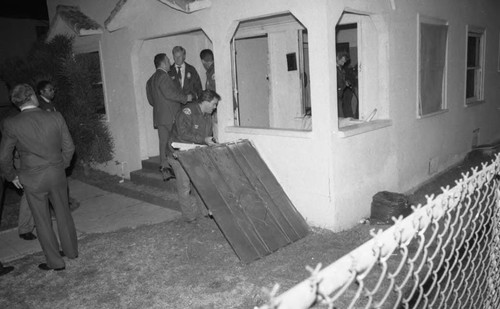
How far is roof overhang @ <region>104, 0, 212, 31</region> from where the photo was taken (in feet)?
20.6

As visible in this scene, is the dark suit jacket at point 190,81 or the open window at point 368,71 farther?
the dark suit jacket at point 190,81

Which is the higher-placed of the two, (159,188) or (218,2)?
(218,2)

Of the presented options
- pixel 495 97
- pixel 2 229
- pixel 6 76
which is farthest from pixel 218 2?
pixel 495 97

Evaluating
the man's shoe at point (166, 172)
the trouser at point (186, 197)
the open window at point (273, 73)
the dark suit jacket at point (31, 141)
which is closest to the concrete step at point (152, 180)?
the man's shoe at point (166, 172)

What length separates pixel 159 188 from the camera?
7688 millimetres

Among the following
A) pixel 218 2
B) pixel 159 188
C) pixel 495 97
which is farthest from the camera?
pixel 495 97

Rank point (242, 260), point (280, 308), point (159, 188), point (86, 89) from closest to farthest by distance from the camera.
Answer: point (280, 308) → point (242, 260) → point (159, 188) → point (86, 89)

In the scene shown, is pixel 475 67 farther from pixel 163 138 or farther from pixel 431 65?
pixel 163 138

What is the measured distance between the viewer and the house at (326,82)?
5.50m

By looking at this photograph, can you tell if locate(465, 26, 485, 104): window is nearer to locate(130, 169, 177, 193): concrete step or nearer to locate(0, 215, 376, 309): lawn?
locate(0, 215, 376, 309): lawn

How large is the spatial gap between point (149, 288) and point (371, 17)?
4.88 meters

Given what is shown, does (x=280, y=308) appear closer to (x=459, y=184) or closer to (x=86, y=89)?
(x=459, y=184)

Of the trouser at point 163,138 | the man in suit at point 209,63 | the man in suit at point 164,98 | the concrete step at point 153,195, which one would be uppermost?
the man in suit at point 209,63

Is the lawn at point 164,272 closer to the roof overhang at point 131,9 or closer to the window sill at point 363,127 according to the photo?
the window sill at point 363,127
